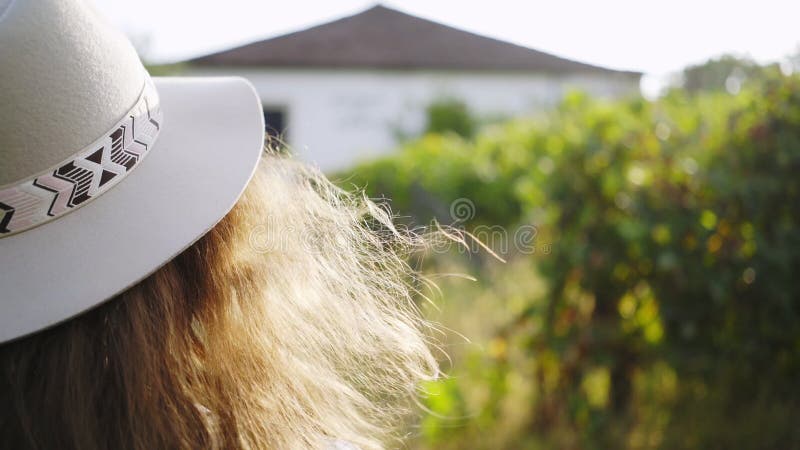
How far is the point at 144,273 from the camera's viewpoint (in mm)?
855

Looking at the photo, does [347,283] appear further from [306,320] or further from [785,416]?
[785,416]

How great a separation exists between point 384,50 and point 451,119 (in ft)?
12.7

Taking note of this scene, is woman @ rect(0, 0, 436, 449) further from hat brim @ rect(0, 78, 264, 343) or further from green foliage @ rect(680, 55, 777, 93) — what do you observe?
green foliage @ rect(680, 55, 777, 93)

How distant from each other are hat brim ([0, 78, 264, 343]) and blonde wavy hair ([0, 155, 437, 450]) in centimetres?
4

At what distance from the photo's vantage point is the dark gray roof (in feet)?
63.5

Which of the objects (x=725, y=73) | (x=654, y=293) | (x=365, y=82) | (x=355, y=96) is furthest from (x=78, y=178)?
(x=365, y=82)

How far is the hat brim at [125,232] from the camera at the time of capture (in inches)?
32.9

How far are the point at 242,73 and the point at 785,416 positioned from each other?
18.0m

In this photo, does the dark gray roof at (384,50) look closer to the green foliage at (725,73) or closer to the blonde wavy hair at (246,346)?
the green foliage at (725,73)

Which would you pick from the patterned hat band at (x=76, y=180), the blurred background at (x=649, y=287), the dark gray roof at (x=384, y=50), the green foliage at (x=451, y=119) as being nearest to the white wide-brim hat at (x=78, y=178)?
the patterned hat band at (x=76, y=180)

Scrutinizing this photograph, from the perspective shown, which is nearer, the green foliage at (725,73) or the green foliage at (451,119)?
the green foliage at (725,73)

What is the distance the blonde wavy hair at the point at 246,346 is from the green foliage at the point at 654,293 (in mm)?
1864

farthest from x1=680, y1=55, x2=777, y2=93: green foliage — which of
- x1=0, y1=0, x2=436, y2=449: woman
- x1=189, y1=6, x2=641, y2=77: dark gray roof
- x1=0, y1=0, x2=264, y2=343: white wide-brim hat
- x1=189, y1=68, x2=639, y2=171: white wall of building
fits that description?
x1=189, y1=68, x2=639, y2=171: white wall of building

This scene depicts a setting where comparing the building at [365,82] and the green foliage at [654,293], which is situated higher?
the green foliage at [654,293]
